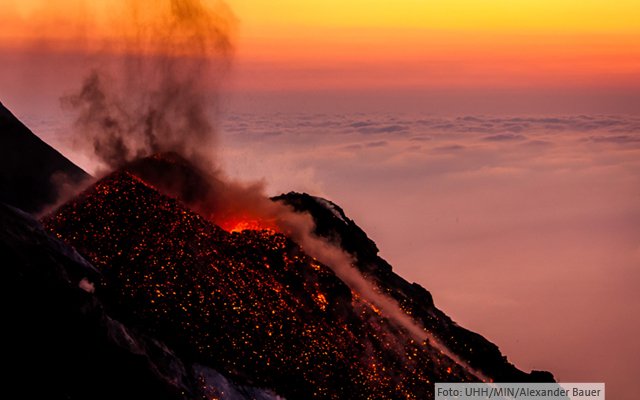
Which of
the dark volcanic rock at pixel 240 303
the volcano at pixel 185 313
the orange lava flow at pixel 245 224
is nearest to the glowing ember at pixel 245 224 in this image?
the orange lava flow at pixel 245 224

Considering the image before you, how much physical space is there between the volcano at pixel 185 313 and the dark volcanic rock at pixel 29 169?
31.6 feet

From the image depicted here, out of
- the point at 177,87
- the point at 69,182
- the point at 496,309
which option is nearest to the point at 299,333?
the point at 69,182

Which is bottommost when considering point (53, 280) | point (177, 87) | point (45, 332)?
point (45, 332)

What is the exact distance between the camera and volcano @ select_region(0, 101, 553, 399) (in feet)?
77.8

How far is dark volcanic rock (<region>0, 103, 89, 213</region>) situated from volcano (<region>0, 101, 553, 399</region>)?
9.65m

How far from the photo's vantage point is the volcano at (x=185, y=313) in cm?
2372

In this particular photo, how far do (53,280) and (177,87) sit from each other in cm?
3307

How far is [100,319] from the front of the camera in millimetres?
24594

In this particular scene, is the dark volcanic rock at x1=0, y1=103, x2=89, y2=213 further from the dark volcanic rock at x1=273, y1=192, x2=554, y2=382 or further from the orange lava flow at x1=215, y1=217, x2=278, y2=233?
the dark volcanic rock at x1=273, y1=192, x2=554, y2=382

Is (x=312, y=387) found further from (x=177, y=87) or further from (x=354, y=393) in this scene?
(x=177, y=87)

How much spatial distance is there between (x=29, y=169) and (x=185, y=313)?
2285cm

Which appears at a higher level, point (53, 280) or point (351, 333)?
point (351, 333)

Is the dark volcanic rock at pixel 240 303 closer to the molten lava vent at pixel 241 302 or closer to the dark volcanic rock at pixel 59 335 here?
the molten lava vent at pixel 241 302
